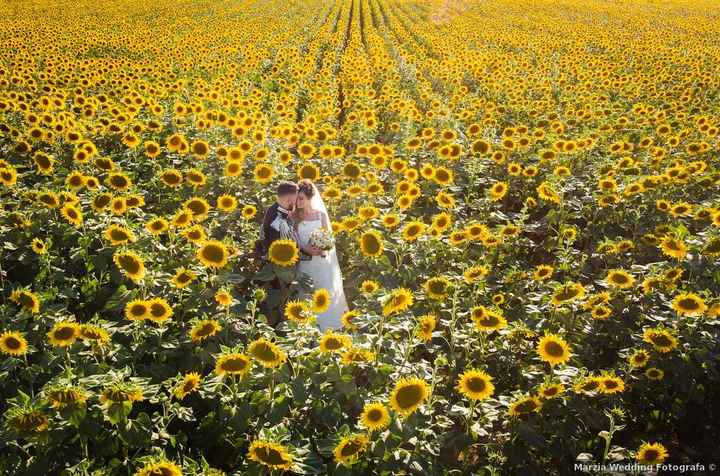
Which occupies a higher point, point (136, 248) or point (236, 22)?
point (236, 22)

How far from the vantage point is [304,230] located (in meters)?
4.26

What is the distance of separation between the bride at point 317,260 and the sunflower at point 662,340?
7.91ft

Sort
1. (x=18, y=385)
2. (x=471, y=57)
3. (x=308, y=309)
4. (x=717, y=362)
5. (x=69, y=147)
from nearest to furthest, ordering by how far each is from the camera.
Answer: (x=18, y=385)
(x=308, y=309)
(x=717, y=362)
(x=69, y=147)
(x=471, y=57)

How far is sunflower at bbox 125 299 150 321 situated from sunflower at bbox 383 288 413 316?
1.49 meters

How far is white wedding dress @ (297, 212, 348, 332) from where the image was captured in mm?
4223

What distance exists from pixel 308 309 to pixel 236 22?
25690mm

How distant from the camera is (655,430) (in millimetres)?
3422

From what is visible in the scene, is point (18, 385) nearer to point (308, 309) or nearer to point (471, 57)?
point (308, 309)

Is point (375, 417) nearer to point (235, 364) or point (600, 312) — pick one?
point (235, 364)

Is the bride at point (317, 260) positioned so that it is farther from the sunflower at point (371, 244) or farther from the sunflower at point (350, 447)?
the sunflower at point (350, 447)

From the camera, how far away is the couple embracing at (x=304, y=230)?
4168 mm

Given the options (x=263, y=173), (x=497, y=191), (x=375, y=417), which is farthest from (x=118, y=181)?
(x=497, y=191)

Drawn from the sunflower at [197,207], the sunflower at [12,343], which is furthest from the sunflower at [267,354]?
the sunflower at [197,207]

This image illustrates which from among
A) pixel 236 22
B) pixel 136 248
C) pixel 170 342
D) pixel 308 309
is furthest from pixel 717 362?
pixel 236 22
